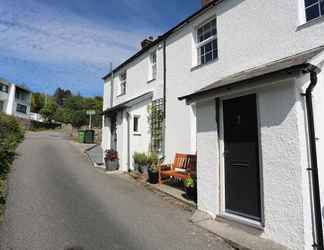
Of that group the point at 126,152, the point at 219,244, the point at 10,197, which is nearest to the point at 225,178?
the point at 219,244

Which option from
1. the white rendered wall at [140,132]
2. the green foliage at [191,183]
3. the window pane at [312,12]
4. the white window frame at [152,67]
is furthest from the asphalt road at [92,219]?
the window pane at [312,12]

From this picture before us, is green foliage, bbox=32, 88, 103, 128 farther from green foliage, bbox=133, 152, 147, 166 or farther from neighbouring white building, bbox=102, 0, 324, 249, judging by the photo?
neighbouring white building, bbox=102, 0, 324, 249

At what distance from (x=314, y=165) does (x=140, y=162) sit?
7.99 m

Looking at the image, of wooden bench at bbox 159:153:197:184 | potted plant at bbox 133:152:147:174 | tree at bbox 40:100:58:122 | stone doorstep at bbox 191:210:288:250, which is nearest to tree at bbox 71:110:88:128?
tree at bbox 40:100:58:122

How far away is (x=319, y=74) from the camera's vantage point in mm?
4836

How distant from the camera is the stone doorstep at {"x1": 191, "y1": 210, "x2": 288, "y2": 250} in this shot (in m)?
4.39

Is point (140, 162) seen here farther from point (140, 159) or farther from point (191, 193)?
point (191, 193)

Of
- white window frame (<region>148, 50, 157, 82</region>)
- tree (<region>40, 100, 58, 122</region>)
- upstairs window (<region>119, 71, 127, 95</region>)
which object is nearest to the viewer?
white window frame (<region>148, 50, 157, 82</region>)

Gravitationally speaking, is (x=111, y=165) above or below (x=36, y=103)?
below

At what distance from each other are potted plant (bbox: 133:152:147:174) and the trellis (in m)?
0.62

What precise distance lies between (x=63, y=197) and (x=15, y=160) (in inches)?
307

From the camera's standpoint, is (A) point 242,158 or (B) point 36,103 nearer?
(A) point 242,158

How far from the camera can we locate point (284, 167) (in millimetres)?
4473

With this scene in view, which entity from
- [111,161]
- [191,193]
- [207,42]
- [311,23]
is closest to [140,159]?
[111,161]
